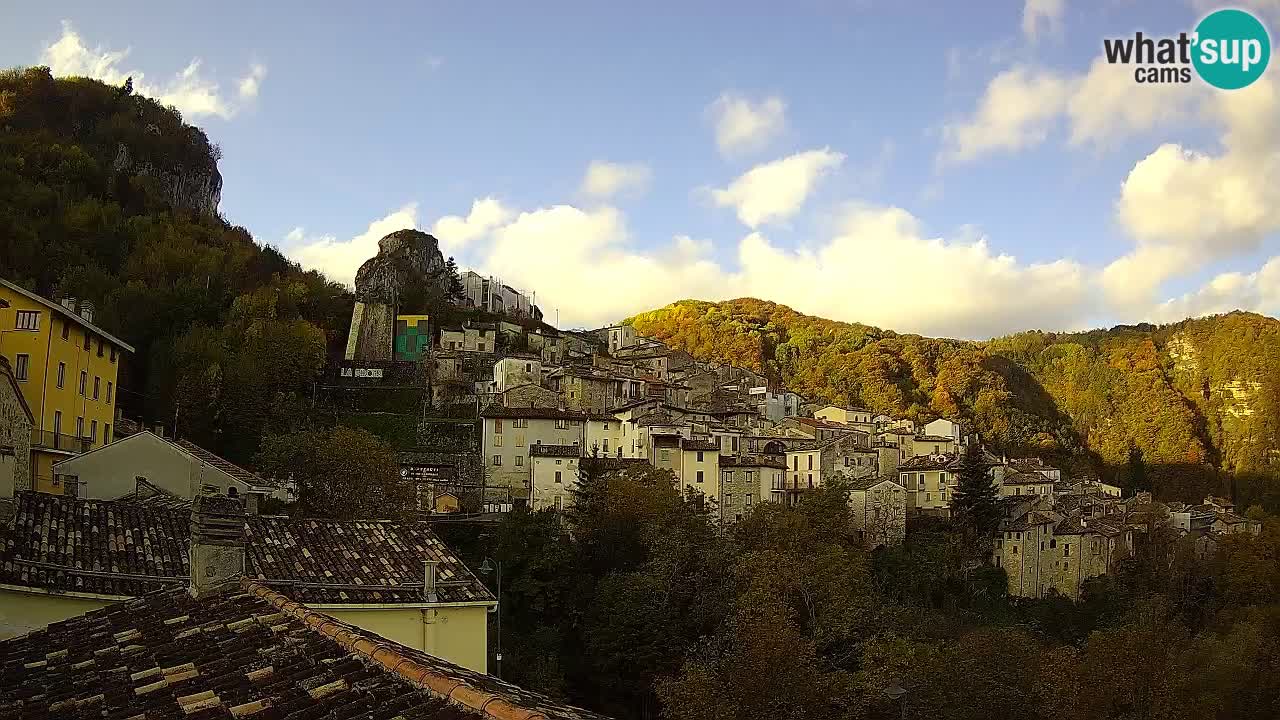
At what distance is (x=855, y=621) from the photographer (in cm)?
3716

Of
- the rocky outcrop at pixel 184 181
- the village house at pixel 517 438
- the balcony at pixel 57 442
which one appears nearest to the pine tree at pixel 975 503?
the village house at pixel 517 438

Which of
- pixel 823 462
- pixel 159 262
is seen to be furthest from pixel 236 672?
pixel 159 262

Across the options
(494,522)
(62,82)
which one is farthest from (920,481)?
(62,82)

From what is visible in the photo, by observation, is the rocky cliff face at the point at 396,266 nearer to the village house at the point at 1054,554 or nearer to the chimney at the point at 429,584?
the village house at the point at 1054,554

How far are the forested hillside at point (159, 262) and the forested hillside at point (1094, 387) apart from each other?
190 ft

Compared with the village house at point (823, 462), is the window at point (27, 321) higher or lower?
higher

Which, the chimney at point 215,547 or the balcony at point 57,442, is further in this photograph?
the balcony at point 57,442

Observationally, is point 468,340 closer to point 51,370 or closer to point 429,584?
point 51,370

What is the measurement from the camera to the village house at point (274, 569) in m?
12.7

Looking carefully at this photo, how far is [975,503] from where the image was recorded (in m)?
60.3

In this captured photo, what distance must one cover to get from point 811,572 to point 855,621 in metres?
3.10

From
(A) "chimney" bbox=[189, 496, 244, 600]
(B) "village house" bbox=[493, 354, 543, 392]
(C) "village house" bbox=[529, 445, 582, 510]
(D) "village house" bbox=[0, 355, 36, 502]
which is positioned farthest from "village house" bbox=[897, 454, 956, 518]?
(A) "chimney" bbox=[189, 496, 244, 600]

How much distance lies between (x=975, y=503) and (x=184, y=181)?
71.8 m

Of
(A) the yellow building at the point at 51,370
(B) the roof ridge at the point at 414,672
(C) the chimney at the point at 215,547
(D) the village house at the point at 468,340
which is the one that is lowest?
(B) the roof ridge at the point at 414,672
